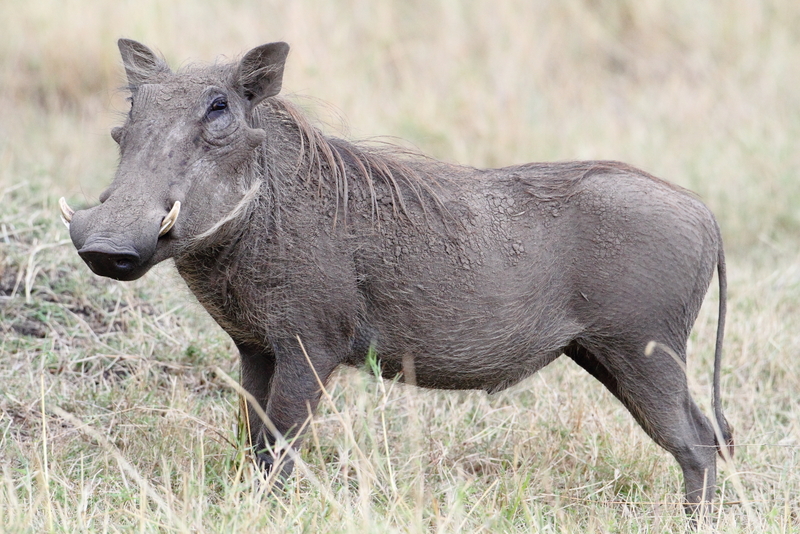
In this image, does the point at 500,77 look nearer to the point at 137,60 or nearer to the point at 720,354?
the point at 720,354

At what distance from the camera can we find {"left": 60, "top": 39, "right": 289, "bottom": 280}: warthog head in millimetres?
2619

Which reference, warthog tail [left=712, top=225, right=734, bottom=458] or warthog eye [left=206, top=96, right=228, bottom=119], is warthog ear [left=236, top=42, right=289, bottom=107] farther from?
warthog tail [left=712, top=225, right=734, bottom=458]

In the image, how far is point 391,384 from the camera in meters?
3.66

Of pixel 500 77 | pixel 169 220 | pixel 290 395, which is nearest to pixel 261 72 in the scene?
pixel 169 220

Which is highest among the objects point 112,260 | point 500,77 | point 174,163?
point 174,163

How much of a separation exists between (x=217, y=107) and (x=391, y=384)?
4.21 ft

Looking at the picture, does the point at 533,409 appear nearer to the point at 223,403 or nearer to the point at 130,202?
the point at 223,403

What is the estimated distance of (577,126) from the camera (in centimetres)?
763

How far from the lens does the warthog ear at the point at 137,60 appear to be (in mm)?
3174

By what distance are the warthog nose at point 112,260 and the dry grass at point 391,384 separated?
0.45 metres

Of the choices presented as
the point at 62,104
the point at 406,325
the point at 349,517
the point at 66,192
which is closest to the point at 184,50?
the point at 62,104

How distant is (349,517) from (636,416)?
52.3 inches

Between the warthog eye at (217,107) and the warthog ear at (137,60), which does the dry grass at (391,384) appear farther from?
the warthog eye at (217,107)

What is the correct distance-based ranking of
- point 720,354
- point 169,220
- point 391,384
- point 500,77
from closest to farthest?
1. point 169,220
2. point 720,354
3. point 391,384
4. point 500,77
